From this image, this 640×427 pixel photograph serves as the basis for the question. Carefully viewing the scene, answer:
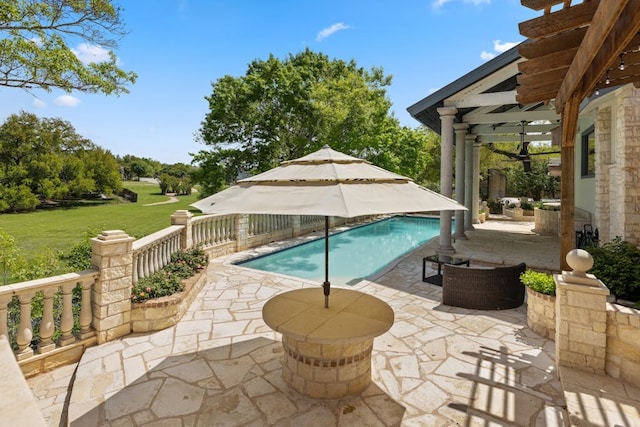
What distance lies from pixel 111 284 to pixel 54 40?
788 cm

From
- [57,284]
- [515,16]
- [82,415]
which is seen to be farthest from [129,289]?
[515,16]

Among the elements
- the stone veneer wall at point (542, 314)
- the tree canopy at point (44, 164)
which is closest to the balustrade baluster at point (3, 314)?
the stone veneer wall at point (542, 314)

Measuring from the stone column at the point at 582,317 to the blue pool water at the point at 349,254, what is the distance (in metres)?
4.80

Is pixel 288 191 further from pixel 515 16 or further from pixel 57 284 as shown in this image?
pixel 515 16

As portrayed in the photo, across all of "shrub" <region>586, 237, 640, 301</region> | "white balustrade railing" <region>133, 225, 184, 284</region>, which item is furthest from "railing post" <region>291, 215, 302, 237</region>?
"shrub" <region>586, 237, 640, 301</region>

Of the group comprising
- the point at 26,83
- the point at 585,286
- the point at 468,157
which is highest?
the point at 26,83

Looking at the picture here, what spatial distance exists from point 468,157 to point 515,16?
27.1 feet

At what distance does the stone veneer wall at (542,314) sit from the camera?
460 centimetres

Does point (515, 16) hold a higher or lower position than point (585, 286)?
higher

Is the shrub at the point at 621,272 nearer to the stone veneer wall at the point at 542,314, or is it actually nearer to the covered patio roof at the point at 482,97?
the stone veneer wall at the point at 542,314

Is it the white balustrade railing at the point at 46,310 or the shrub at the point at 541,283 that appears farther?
the shrub at the point at 541,283

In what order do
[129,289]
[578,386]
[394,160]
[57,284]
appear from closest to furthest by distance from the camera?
[578,386]
[57,284]
[129,289]
[394,160]

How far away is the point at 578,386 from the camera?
10.7 feet

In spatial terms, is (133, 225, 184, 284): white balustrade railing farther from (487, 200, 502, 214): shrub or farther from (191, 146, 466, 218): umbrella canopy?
(487, 200, 502, 214): shrub
